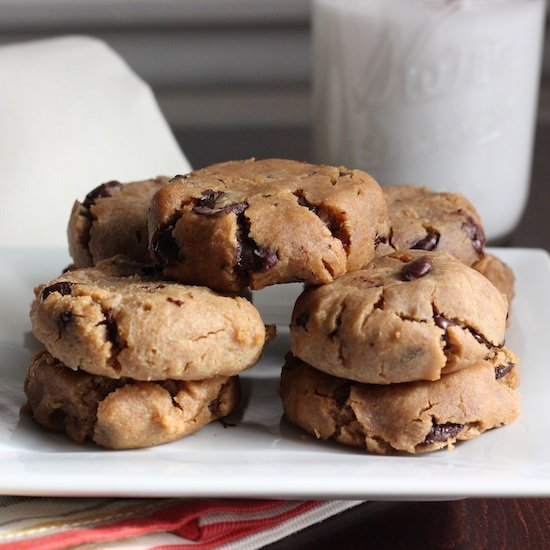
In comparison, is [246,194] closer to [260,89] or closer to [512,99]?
[512,99]

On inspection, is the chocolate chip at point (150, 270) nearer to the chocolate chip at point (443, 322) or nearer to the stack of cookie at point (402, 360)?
the stack of cookie at point (402, 360)

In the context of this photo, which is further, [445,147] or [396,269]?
[445,147]

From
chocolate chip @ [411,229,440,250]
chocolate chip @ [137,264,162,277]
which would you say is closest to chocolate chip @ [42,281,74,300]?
chocolate chip @ [137,264,162,277]

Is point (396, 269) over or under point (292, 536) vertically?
over

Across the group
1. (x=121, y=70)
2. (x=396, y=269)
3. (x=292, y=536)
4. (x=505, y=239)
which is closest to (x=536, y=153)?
(x=505, y=239)

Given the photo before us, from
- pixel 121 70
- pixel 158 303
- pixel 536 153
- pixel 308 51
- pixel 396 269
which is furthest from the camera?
pixel 308 51

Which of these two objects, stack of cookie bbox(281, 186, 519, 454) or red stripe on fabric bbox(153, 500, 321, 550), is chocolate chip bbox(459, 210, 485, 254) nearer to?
stack of cookie bbox(281, 186, 519, 454)

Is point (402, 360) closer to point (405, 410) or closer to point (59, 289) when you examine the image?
point (405, 410)
